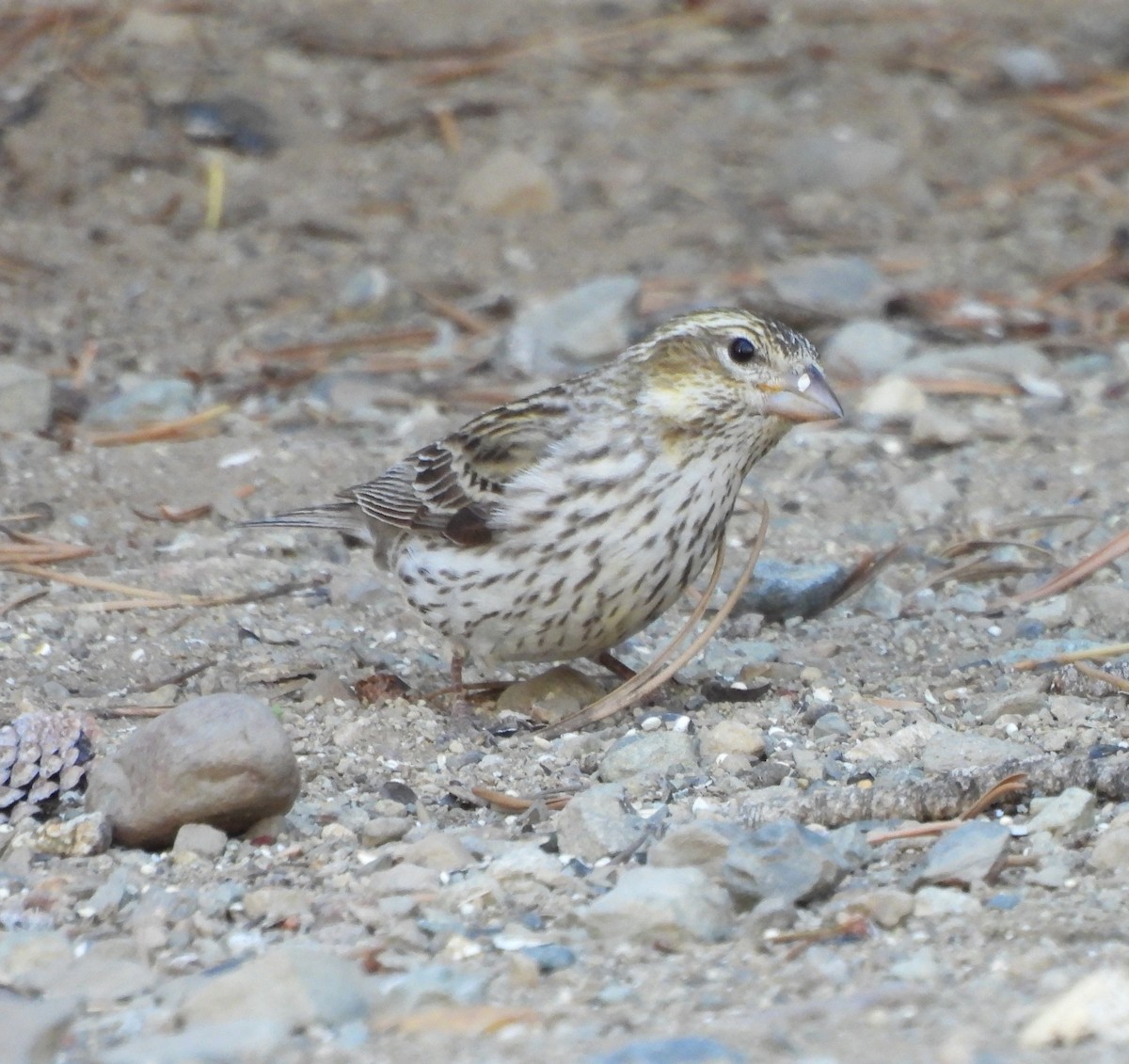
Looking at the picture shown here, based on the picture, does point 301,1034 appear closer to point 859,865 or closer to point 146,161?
point 859,865

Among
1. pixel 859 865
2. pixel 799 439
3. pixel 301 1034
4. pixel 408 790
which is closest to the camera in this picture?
pixel 301 1034

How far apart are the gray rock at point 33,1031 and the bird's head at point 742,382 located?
269 centimetres

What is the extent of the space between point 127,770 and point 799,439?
13.4ft

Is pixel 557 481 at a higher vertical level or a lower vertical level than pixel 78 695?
higher

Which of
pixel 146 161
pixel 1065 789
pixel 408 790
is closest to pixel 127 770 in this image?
pixel 408 790

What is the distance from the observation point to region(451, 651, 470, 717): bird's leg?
5617mm

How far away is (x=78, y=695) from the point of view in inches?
220

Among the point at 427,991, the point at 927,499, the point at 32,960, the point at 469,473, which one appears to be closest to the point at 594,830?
the point at 427,991

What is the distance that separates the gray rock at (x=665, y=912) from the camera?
3732mm

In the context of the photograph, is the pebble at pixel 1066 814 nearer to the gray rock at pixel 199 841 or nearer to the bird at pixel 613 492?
the bird at pixel 613 492

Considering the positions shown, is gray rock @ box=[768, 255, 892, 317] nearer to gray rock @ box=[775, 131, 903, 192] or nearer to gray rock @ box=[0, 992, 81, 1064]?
gray rock @ box=[775, 131, 903, 192]

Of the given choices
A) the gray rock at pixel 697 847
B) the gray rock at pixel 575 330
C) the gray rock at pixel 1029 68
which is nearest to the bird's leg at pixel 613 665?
the gray rock at pixel 697 847

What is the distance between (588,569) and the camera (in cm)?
538

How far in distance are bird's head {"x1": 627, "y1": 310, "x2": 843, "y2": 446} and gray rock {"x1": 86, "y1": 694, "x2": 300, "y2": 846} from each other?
159cm
